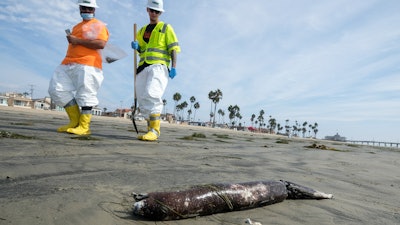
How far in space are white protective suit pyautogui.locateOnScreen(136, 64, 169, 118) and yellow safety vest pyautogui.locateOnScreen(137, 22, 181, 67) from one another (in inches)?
6.8

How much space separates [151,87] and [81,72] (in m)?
1.36

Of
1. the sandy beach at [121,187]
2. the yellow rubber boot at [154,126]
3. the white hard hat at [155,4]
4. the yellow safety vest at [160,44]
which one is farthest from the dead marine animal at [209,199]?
the white hard hat at [155,4]

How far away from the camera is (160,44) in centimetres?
621

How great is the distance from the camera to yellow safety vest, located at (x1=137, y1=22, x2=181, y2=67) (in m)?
6.19

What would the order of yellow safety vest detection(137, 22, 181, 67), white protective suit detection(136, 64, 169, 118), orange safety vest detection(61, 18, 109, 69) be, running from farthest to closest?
yellow safety vest detection(137, 22, 181, 67) → white protective suit detection(136, 64, 169, 118) → orange safety vest detection(61, 18, 109, 69)

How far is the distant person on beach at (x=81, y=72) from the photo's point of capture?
231 inches

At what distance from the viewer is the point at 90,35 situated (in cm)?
593

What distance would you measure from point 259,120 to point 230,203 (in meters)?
168

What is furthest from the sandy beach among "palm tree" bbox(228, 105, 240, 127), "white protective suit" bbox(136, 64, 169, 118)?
"palm tree" bbox(228, 105, 240, 127)

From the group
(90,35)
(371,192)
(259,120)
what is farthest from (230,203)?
(259,120)

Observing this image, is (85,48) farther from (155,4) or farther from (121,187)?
(121,187)

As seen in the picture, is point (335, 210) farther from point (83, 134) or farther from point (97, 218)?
point (83, 134)

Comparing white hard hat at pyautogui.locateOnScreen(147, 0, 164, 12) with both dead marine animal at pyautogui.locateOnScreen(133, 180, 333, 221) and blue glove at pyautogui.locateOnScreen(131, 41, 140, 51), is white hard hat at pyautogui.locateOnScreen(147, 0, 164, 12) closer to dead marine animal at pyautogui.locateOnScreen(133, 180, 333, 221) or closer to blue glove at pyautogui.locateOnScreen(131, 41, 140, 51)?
blue glove at pyautogui.locateOnScreen(131, 41, 140, 51)

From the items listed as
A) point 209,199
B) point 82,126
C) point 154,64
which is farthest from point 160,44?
point 209,199
